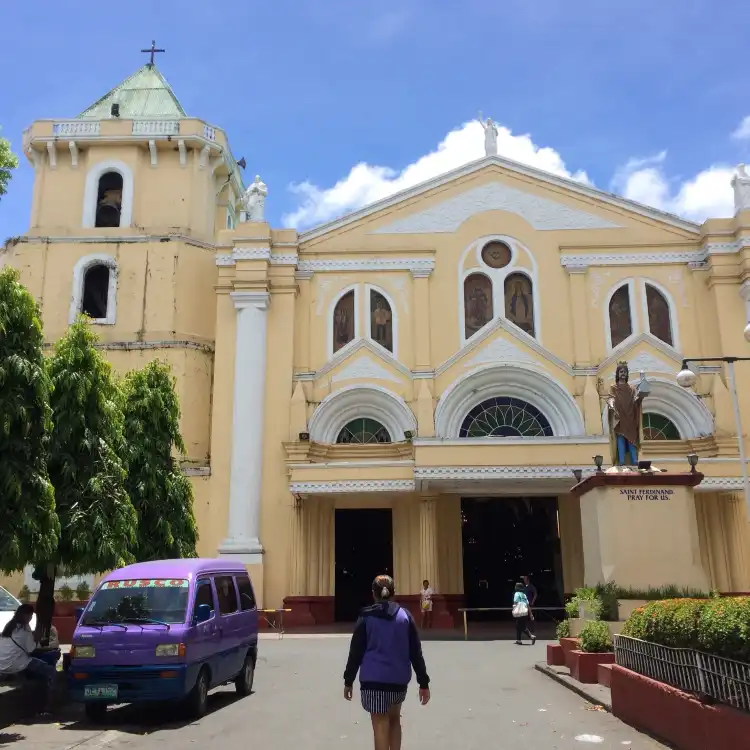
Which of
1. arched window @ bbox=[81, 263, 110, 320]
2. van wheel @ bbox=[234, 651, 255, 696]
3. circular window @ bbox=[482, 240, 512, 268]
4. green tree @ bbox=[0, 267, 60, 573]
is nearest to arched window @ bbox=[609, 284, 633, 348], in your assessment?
circular window @ bbox=[482, 240, 512, 268]

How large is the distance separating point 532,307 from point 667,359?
4.28 meters

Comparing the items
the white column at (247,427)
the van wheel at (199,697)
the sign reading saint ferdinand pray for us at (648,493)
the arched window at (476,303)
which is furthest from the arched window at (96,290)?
the sign reading saint ferdinand pray for us at (648,493)

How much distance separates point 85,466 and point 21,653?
336 centimetres

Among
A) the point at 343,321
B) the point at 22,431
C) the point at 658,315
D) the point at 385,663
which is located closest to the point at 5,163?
the point at 22,431

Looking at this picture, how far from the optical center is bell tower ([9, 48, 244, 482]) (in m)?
24.8

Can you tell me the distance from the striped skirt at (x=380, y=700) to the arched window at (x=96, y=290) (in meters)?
22.0

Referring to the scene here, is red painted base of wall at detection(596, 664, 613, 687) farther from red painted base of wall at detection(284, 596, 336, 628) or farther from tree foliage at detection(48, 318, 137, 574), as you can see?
red painted base of wall at detection(284, 596, 336, 628)

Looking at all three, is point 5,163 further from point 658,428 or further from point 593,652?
point 658,428

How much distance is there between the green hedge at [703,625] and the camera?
247 inches

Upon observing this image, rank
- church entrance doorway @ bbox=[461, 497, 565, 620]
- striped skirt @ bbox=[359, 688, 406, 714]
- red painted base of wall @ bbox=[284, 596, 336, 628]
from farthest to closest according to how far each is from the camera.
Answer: church entrance doorway @ bbox=[461, 497, 565, 620] → red painted base of wall @ bbox=[284, 596, 336, 628] → striped skirt @ bbox=[359, 688, 406, 714]

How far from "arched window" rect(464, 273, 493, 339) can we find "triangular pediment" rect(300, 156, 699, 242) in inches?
72.3

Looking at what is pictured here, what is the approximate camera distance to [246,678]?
1156 cm

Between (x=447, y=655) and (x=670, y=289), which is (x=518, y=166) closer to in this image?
(x=670, y=289)

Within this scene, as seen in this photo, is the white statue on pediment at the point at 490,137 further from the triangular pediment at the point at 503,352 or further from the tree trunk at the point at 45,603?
the tree trunk at the point at 45,603
